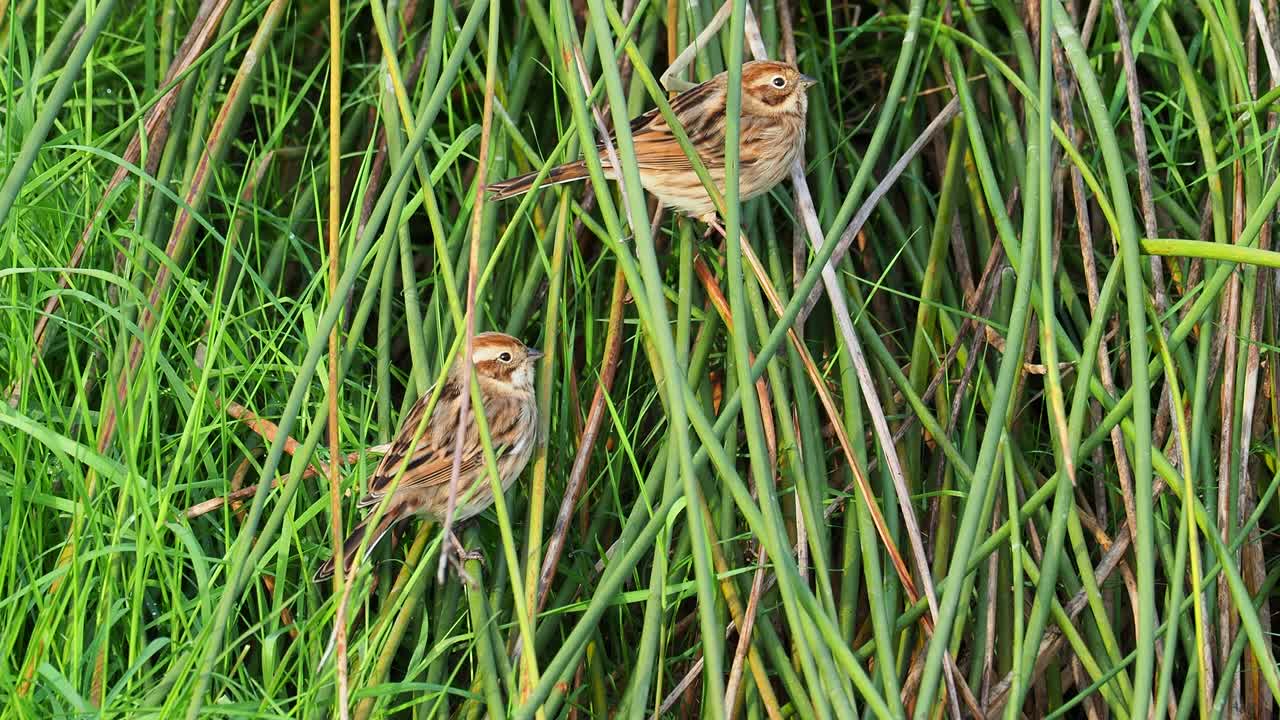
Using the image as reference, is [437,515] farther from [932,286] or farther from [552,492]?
A: [932,286]

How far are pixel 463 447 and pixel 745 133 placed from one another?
99 centimetres

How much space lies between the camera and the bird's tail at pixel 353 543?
257 cm

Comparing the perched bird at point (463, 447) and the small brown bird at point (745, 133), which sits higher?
the small brown bird at point (745, 133)

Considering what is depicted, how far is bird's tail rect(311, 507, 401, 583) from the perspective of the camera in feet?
8.44

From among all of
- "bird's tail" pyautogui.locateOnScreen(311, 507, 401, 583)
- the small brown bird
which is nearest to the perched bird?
"bird's tail" pyautogui.locateOnScreen(311, 507, 401, 583)

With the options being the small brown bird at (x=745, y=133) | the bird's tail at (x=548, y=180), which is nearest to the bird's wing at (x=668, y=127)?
the small brown bird at (x=745, y=133)

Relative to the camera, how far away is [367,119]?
3.61m

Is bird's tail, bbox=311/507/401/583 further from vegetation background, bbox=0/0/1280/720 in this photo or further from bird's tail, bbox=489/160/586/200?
bird's tail, bbox=489/160/586/200

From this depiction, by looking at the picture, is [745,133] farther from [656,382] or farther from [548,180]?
[656,382]

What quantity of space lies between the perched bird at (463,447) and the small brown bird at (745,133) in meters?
0.53

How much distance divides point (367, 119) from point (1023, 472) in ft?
6.23

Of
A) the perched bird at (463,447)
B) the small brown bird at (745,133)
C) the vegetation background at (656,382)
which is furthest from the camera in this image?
the small brown bird at (745,133)

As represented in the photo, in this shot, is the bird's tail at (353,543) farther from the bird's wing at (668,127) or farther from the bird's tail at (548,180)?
the bird's wing at (668,127)

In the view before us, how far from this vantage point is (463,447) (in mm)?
3027
